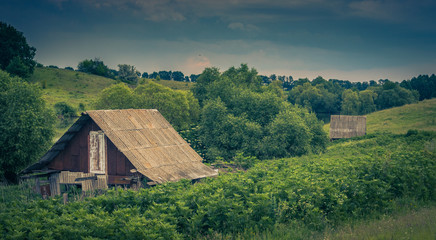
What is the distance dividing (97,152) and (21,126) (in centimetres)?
1271

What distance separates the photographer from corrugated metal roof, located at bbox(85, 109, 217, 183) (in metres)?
19.4

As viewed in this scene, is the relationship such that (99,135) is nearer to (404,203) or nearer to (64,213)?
(64,213)

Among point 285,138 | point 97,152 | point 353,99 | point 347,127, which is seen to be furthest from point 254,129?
point 353,99

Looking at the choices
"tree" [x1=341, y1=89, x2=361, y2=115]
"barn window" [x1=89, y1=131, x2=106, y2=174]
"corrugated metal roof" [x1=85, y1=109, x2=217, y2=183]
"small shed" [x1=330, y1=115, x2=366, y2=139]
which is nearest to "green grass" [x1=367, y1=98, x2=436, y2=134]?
"small shed" [x1=330, y1=115, x2=366, y2=139]

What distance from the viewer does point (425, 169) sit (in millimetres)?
15297

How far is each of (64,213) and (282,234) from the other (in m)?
6.19

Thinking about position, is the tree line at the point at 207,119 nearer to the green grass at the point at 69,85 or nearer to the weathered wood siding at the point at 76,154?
the weathered wood siding at the point at 76,154

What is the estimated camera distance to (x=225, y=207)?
408 inches

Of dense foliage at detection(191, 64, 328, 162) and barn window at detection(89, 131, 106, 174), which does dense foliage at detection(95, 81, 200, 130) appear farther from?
barn window at detection(89, 131, 106, 174)

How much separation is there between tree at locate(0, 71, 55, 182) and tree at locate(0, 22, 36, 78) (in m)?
31.7

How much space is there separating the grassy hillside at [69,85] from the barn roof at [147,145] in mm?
43230

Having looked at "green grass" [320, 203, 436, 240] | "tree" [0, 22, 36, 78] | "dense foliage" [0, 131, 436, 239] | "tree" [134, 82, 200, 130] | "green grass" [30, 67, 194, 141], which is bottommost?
"green grass" [320, 203, 436, 240]

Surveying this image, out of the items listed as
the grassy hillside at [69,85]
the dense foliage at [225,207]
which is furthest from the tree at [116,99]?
the dense foliage at [225,207]

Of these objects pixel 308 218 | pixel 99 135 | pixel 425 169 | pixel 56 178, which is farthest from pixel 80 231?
pixel 56 178
